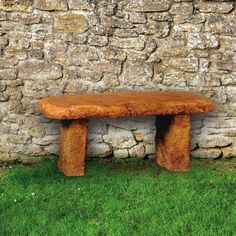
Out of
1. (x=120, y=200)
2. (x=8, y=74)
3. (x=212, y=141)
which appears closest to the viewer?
(x=120, y=200)

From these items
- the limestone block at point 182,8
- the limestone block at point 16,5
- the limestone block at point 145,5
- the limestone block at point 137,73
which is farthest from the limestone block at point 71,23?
the limestone block at point 182,8

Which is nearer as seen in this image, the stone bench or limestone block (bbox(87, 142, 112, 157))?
the stone bench

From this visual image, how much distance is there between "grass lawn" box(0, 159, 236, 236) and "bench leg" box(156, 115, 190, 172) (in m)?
0.13

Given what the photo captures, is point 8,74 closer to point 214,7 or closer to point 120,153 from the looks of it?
point 120,153

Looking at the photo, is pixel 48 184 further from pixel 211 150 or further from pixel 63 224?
pixel 211 150

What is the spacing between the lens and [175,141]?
245 inches

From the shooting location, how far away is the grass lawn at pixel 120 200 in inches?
194

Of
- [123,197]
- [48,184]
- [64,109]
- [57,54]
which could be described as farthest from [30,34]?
[123,197]

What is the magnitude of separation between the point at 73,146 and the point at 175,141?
41.6 inches

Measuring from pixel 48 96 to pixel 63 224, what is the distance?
180 cm

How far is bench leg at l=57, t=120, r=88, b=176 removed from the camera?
19.5 ft

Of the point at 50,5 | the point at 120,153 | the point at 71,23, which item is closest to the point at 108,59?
the point at 71,23

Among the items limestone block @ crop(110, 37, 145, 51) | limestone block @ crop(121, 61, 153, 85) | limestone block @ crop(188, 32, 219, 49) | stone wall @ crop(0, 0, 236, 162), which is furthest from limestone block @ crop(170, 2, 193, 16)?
limestone block @ crop(121, 61, 153, 85)

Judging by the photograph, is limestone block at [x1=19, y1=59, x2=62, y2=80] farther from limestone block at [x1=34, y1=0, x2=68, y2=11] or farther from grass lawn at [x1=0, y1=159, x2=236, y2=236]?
grass lawn at [x1=0, y1=159, x2=236, y2=236]
